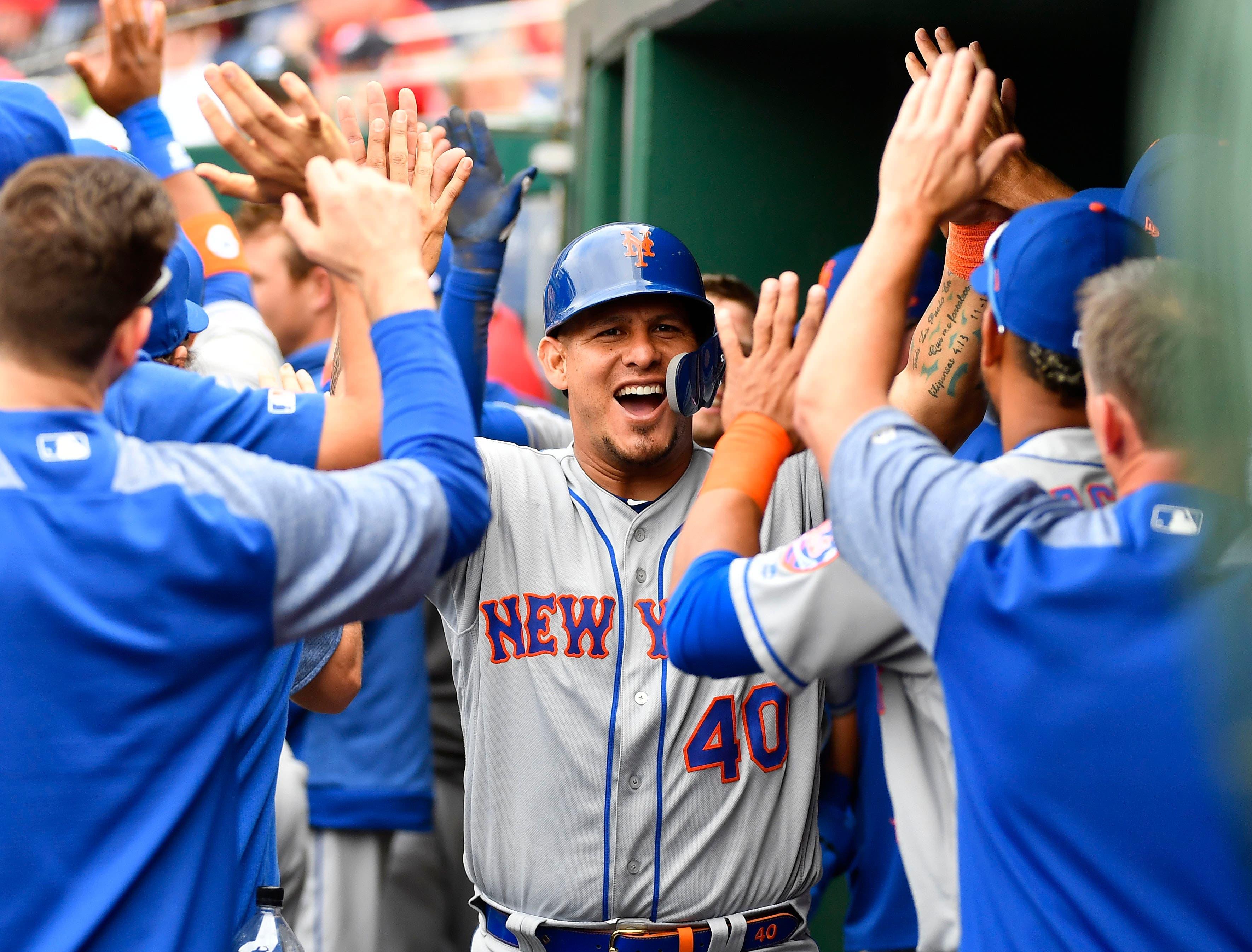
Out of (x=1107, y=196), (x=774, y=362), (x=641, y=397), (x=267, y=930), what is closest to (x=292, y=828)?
(x=267, y=930)

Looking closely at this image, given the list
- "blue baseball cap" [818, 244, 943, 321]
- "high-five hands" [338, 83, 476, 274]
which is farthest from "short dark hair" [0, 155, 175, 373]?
"blue baseball cap" [818, 244, 943, 321]

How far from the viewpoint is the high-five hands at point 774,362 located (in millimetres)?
1692

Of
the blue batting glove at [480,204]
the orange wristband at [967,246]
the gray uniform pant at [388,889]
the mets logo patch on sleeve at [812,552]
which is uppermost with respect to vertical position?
the blue batting glove at [480,204]

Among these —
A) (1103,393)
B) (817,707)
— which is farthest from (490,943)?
(1103,393)

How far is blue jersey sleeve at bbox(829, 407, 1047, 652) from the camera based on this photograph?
50.8 inches

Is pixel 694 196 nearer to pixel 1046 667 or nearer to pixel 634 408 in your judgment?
pixel 634 408

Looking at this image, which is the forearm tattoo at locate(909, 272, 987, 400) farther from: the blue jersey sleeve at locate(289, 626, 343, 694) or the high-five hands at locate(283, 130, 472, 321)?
the blue jersey sleeve at locate(289, 626, 343, 694)

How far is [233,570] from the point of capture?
1.36m

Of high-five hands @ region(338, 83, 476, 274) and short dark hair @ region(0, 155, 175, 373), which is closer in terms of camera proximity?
short dark hair @ region(0, 155, 175, 373)

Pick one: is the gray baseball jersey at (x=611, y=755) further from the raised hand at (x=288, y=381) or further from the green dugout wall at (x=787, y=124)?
the green dugout wall at (x=787, y=124)

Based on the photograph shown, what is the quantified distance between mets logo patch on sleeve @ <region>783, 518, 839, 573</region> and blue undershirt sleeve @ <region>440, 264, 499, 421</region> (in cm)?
94

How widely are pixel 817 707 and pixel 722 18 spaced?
6.56 ft

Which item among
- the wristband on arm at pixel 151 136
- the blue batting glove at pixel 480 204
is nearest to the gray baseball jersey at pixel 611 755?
the blue batting glove at pixel 480 204

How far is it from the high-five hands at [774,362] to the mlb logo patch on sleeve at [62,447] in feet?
2.57
